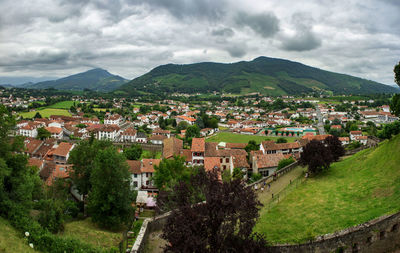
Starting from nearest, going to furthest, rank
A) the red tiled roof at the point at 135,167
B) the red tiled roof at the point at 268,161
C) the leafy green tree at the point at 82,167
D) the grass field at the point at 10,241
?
the grass field at the point at 10,241 < the leafy green tree at the point at 82,167 < the red tiled roof at the point at 135,167 < the red tiled roof at the point at 268,161

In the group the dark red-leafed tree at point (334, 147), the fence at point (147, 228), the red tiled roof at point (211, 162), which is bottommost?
the red tiled roof at point (211, 162)

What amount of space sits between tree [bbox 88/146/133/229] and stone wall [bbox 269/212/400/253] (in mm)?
14438

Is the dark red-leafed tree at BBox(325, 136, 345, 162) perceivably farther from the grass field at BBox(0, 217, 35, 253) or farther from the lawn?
the grass field at BBox(0, 217, 35, 253)

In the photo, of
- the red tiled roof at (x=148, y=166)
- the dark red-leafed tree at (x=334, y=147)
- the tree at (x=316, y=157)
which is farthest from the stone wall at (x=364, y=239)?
the red tiled roof at (x=148, y=166)

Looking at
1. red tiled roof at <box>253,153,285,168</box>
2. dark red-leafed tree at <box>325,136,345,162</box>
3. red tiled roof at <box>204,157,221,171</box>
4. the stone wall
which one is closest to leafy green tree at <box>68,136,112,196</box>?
red tiled roof at <box>204,157,221,171</box>

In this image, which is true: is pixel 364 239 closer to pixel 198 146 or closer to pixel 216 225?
pixel 216 225

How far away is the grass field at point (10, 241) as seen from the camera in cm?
1151

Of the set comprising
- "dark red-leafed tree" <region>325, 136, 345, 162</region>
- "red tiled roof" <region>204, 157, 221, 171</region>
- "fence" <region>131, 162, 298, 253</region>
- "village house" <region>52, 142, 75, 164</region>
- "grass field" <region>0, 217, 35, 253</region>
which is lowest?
"village house" <region>52, 142, 75, 164</region>

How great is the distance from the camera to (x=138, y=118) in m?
128

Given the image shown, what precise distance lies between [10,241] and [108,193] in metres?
10.2

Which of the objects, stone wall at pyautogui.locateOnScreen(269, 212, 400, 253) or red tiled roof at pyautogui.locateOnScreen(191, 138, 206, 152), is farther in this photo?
red tiled roof at pyautogui.locateOnScreen(191, 138, 206, 152)

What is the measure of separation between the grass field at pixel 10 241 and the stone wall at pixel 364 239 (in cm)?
1201

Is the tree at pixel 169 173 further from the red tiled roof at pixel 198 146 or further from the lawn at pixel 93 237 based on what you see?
the red tiled roof at pixel 198 146

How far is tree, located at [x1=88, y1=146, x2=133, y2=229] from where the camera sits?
22.1m
